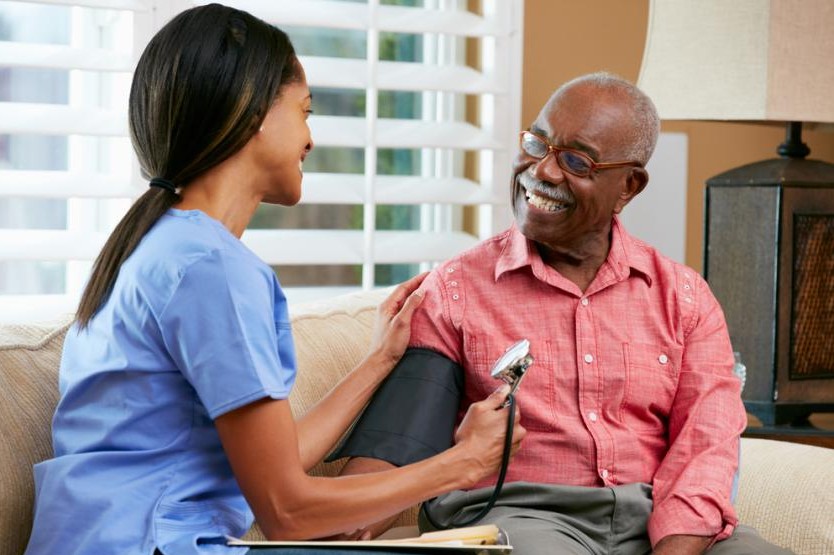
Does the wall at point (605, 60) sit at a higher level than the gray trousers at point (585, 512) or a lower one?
higher

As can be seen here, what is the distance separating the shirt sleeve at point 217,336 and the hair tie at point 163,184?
143mm

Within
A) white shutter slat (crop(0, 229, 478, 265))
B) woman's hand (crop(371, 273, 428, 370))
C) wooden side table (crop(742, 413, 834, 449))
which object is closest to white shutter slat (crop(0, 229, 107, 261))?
white shutter slat (crop(0, 229, 478, 265))

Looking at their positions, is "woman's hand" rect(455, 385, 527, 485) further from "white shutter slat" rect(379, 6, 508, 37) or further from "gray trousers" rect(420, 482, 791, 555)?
"white shutter slat" rect(379, 6, 508, 37)

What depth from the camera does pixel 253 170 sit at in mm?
1479

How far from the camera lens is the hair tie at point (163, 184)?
145cm

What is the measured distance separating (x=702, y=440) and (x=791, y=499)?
0.71ft

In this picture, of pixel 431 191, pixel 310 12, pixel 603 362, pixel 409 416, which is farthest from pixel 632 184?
pixel 310 12

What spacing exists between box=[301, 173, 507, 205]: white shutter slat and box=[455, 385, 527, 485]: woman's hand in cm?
105

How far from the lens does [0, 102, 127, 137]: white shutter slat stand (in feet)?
7.40

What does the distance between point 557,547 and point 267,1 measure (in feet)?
4.45

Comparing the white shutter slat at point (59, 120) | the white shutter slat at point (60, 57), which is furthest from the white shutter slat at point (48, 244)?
the white shutter slat at point (60, 57)

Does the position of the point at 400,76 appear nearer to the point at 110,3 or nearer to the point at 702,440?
the point at 110,3

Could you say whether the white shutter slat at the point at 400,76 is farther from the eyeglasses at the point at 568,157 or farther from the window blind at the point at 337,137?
the eyeglasses at the point at 568,157

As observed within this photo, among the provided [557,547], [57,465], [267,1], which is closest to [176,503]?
[57,465]
